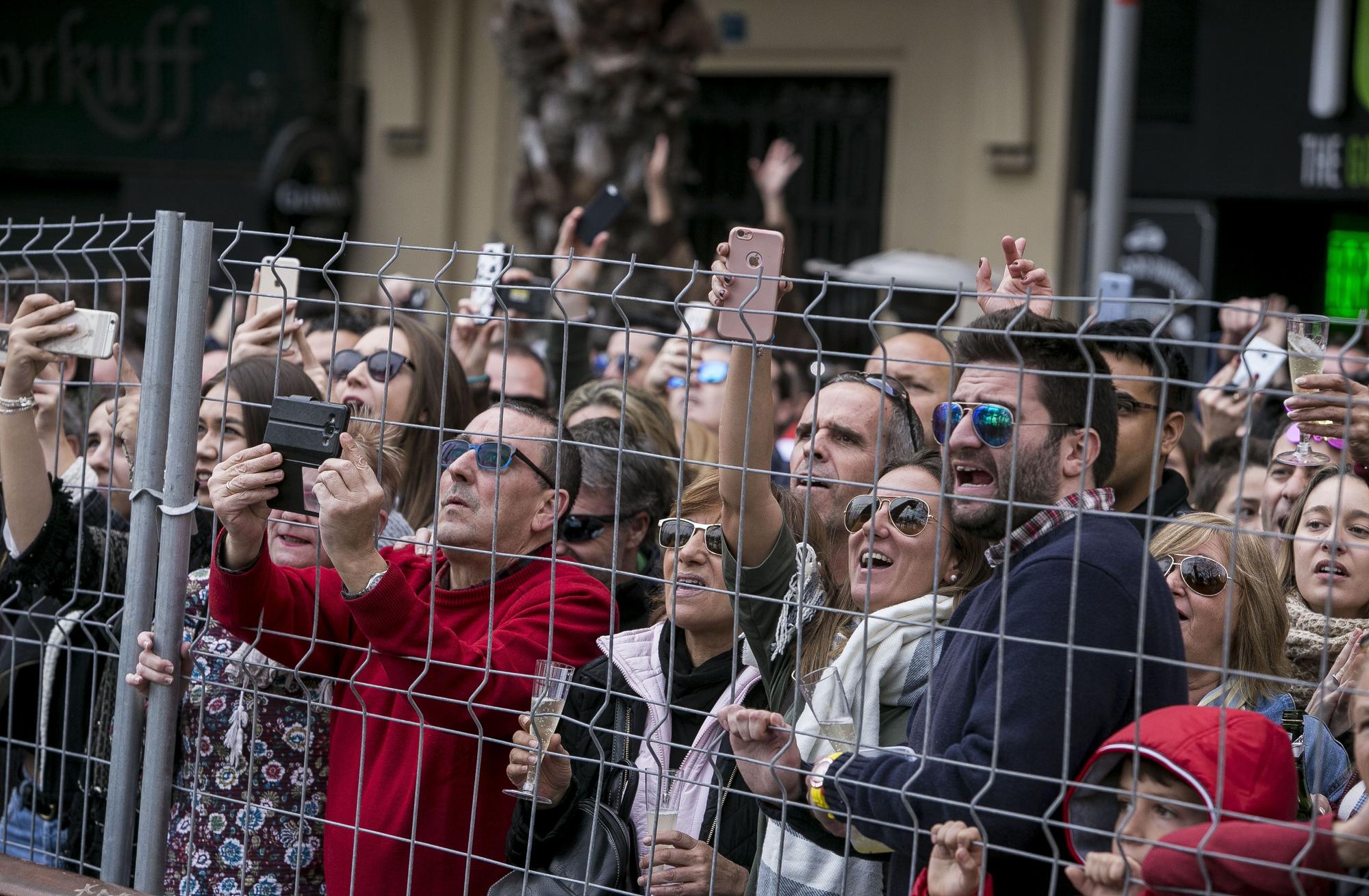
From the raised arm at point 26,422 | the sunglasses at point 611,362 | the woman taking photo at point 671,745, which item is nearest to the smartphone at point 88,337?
the raised arm at point 26,422

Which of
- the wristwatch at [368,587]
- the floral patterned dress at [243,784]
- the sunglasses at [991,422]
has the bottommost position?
the floral patterned dress at [243,784]

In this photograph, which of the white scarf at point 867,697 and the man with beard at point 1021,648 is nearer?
the man with beard at point 1021,648

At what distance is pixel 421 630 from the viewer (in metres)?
2.46

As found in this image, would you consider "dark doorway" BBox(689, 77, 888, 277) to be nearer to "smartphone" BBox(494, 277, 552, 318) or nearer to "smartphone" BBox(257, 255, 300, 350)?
"smartphone" BBox(494, 277, 552, 318)

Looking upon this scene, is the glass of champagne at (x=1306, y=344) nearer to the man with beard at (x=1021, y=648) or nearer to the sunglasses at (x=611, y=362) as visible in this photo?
the man with beard at (x=1021, y=648)

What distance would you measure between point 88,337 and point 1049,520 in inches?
70.0

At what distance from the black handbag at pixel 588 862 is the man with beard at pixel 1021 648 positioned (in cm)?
32

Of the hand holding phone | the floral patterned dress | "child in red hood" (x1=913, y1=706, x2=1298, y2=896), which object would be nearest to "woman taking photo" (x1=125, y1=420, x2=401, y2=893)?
the floral patterned dress

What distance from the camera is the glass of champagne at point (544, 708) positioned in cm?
233

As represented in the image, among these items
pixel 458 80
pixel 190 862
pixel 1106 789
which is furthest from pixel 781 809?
pixel 458 80

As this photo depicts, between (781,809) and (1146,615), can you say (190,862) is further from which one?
(1146,615)

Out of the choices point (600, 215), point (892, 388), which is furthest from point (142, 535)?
point (600, 215)

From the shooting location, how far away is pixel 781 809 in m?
2.21

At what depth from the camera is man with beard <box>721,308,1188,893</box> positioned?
77.5 inches
